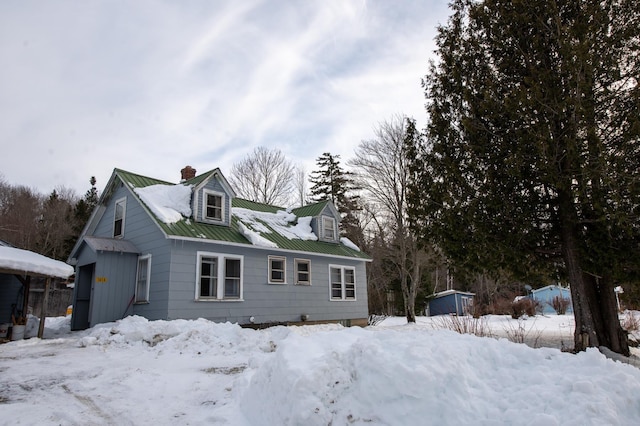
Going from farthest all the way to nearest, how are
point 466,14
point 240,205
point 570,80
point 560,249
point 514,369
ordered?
point 240,205 → point 466,14 → point 560,249 → point 570,80 → point 514,369

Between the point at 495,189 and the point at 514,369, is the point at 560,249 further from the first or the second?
the point at 514,369

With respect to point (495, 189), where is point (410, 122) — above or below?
above

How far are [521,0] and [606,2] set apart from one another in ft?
6.36

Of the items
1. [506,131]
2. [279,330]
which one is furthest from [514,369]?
[506,131]

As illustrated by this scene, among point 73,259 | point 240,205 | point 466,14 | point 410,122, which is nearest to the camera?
point 466,14

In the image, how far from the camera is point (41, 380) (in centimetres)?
628

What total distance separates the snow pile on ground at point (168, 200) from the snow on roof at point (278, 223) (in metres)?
2.35

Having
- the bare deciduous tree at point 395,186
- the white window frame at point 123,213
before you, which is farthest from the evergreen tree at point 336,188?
the white window frame at point 123,213

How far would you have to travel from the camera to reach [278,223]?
62.7 ft

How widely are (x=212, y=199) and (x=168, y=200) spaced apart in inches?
62.7

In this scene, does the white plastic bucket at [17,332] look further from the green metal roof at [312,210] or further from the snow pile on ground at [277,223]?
the green metal roof at [312,210]

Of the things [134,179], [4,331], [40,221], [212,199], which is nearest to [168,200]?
[212,199]

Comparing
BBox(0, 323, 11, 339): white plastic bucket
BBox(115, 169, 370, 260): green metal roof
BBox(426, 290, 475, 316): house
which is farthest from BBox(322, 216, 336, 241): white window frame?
BBox(426, 290, 475, 316): house

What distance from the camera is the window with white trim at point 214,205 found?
1519cm
